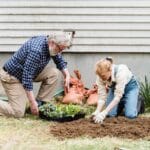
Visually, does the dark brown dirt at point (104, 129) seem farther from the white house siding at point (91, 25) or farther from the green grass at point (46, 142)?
the white house siding at point (91, 25)

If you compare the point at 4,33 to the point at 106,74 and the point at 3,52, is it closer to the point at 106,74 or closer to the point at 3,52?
the point at 3,52

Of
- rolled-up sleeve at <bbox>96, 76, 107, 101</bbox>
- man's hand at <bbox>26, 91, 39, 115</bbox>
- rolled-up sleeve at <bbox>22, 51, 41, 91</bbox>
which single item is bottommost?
man's hand at <bbox>26, 91, 39, 115</bbox>

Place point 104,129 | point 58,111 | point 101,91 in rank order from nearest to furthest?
point 104,129, point 101,91, point 58,111

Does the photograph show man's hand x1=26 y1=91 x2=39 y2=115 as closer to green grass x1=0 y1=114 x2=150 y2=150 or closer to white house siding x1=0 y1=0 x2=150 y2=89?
green grass x1=0 y1=114 x2=150 y2=150

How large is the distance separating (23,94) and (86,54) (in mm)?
1879

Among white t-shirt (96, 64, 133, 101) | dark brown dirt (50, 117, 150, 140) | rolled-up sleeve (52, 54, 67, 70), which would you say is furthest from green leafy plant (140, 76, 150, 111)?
rolled-up sleeve (52, 54, 67, 70)

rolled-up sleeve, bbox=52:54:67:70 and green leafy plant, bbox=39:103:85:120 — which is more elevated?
rolled-up sleeve, bbox=52:54:67:70

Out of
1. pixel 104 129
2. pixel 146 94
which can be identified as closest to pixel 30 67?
pixel 104 129

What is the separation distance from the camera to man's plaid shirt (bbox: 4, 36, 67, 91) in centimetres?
898

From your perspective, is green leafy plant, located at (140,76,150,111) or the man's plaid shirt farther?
green leafy plant, located at (140,76,150,111)

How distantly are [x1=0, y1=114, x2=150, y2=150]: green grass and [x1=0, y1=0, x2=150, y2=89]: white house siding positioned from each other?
2468mm

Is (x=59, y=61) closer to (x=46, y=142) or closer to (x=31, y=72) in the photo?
(x=31, y=72)

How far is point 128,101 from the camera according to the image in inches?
370

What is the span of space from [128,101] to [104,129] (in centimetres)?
112
